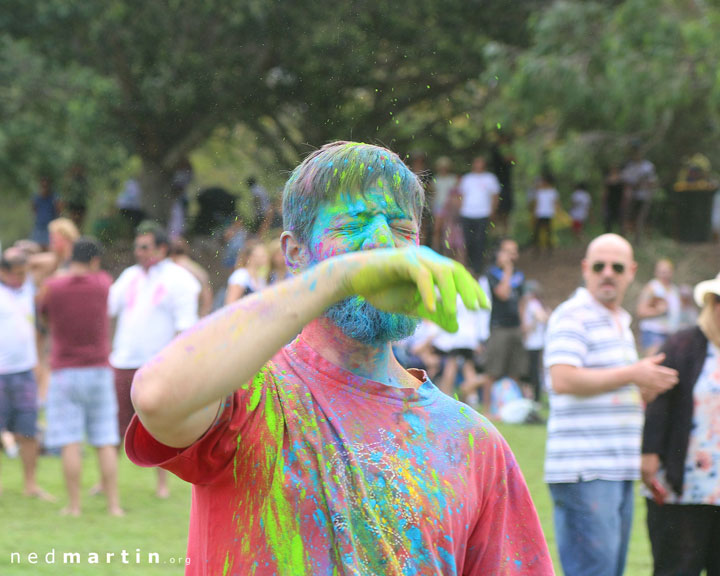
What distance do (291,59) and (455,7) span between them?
1386 centimetres

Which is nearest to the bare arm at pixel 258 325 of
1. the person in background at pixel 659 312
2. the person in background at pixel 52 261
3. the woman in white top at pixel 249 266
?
the woman in white top at pixel 249 266

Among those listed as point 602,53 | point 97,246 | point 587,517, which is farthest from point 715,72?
point 587,517

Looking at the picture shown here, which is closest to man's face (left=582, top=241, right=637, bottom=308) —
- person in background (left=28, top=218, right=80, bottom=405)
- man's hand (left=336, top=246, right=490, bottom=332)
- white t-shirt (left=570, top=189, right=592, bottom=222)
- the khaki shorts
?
man's hand (left=336, top=246, right=490, bottom=332)

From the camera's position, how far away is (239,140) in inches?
124

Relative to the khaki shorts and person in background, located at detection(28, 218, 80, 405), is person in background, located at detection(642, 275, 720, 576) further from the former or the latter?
the khaki shorts

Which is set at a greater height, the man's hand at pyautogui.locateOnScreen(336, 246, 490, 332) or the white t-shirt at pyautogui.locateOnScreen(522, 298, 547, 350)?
the man's hand at pyautogui.locateOnScreen(336, 246, 490, 332)

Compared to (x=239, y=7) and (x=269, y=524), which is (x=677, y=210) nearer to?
(x=239, y=7)

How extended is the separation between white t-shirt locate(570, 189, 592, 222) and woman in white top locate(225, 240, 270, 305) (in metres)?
19.1

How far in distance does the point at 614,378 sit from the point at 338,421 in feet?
10.8

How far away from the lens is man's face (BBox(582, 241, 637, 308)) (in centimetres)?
501

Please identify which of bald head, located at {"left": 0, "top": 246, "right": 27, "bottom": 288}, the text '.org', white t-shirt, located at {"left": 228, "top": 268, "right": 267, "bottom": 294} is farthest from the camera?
bald head, located at {"left": 0, "top": 246, "right": 27, "bottom": 288}

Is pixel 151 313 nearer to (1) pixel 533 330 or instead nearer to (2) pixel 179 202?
(2) pixel 179 202

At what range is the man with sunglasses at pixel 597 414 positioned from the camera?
4691 mm

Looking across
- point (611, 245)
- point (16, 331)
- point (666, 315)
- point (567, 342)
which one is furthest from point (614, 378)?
point (666, 315)
